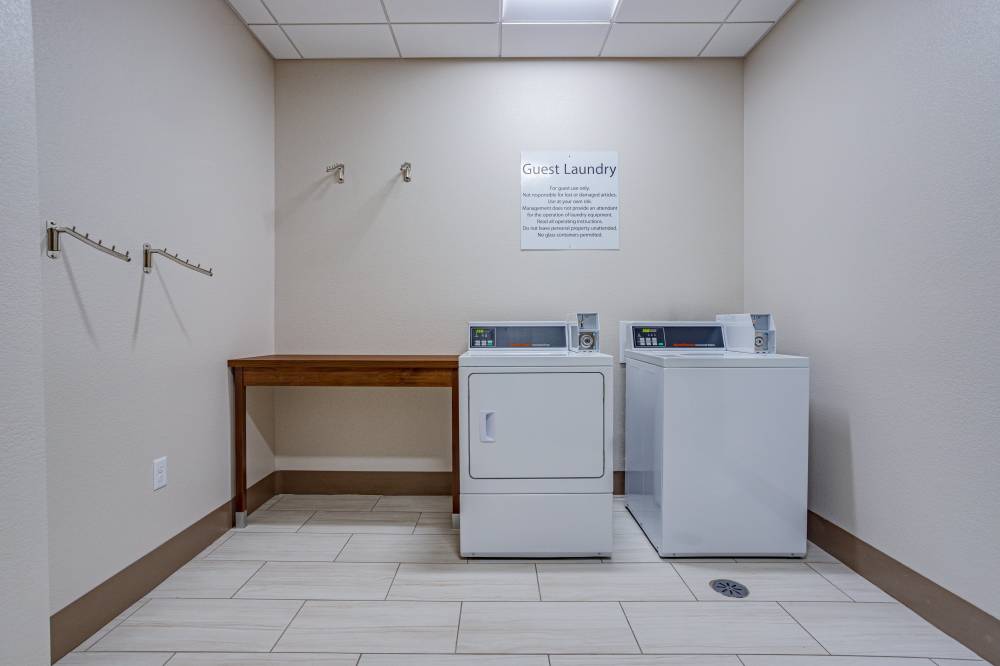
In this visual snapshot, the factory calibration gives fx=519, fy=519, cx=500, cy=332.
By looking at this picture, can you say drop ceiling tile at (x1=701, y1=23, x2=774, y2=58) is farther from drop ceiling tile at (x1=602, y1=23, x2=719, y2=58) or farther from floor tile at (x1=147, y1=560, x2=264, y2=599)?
floor tile at (x1=147, y1=560, x2=264, y2=599)

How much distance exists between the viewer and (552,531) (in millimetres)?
2070

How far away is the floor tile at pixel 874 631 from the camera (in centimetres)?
151

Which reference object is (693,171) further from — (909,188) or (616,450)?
(616,450)

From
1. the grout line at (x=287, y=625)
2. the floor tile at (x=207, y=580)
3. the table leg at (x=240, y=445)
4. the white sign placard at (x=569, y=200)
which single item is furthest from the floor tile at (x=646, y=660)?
the white sign placard at (x=569, y=200)

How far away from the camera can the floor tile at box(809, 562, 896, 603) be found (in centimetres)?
181

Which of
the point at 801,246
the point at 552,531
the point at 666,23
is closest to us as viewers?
the point at 552,531

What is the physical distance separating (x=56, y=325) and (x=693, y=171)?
113 inches

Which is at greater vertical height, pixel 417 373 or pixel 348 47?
pixel 348 47

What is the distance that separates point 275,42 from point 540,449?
2.46 meters

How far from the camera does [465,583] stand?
6.30ft

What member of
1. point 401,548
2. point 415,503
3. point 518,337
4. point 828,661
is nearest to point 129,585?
point 401,548

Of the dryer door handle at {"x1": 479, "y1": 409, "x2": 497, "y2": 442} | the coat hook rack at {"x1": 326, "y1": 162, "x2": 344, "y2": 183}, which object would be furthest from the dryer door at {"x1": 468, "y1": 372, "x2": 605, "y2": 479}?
the coat hook rack at {"x1": 326, "y1": 162, "x2": 344, "y2": 183}

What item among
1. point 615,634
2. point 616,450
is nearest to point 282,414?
point 616,450

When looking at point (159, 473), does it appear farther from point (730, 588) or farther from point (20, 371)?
point (730, 588)
